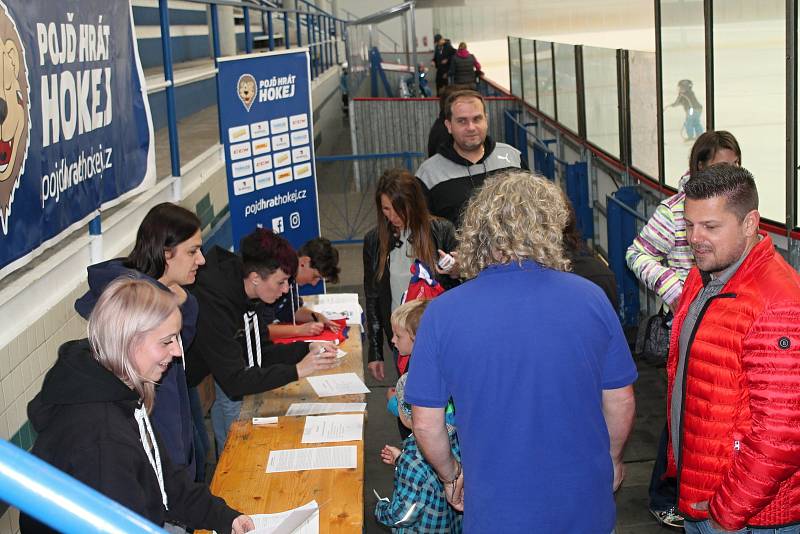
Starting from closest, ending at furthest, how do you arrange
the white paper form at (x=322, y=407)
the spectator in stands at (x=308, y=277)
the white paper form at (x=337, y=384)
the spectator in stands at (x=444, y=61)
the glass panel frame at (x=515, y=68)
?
the white paper form at (x=322, y=407) → the white paper form at (x=337, y=384) → the spectator in stands at (x=308, y=277) → the glass panel frame at (x=515, y=68) → the spectator in stands at (x=444, y=61)

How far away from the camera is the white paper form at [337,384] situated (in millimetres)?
4180

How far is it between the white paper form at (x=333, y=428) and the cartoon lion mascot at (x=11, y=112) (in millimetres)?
1385

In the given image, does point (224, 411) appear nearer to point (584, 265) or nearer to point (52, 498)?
point (584, 265)

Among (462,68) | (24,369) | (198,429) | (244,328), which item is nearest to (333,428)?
(244,328)

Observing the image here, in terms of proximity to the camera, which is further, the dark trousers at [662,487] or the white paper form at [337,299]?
the white paper form at [337,299]

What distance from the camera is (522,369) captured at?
7.76 ft

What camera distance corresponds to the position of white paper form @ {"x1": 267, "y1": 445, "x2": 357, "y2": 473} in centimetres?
342

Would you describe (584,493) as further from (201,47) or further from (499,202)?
(201,47)

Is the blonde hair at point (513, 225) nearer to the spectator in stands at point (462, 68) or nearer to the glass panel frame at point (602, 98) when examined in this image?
the glass panel frame at point (602, 98)

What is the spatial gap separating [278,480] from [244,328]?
1.12 metres

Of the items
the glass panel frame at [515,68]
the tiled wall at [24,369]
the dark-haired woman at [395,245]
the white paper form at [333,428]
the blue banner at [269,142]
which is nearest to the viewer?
the tiled wall at [24,369]

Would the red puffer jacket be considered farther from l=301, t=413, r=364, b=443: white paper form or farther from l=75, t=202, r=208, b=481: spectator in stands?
l=75, t=202, r=208, b=481: spectator in stands

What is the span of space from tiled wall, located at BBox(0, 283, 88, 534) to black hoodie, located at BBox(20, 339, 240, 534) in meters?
1.21

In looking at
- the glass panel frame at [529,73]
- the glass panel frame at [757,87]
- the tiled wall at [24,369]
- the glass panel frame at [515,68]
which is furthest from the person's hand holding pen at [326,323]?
the glass panel frame at [515,68]
